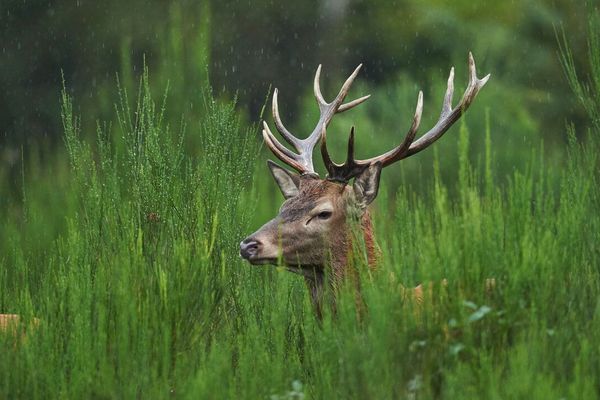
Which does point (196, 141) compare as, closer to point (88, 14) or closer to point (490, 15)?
point (88, 14)

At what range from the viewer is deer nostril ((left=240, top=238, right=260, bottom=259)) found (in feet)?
20.1

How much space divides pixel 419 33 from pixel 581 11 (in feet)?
35.3

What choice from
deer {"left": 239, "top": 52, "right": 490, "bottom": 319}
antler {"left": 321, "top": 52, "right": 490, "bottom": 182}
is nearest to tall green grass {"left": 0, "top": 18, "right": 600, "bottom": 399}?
deer {"left": 239, "top": 52, "right": 490, "bottom": 319}

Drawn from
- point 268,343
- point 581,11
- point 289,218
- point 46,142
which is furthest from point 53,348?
point 46,142

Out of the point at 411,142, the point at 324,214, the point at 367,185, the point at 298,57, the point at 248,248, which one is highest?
the point at 298,57

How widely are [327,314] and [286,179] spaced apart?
197cm

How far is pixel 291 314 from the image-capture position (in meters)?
6.07

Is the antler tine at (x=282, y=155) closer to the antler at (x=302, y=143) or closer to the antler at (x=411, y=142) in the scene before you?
the antler at (x=302, y=143)

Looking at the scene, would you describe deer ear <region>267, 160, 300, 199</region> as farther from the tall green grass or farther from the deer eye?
the tall green grass

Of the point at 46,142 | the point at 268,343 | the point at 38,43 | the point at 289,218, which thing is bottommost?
the point at 268,343

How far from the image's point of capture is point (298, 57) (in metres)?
26.5

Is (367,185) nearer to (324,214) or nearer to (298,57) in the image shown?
(324,214)

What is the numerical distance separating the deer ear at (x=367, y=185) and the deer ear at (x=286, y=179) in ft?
1.26

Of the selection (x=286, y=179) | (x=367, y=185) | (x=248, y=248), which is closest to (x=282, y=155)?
(x=286, y=179)
